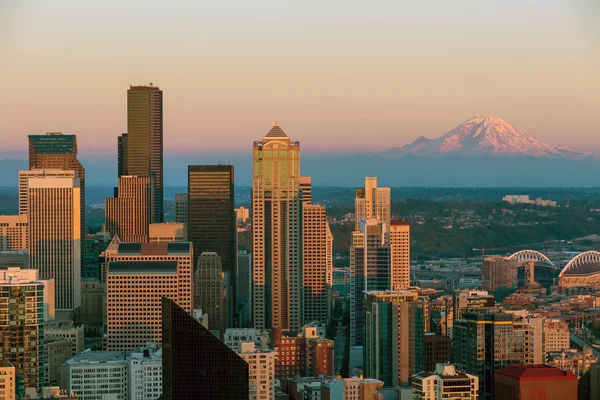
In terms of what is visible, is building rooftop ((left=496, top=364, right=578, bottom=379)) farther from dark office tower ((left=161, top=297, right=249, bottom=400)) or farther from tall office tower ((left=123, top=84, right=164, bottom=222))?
tall office tower ((left=123, top=84, right=164, bottom=222))

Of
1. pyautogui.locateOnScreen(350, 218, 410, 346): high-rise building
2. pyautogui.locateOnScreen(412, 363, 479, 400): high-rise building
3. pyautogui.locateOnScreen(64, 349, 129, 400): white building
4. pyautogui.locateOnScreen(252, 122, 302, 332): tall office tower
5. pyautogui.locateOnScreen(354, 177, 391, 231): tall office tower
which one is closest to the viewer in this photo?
pyautogui.locateOnScreen(412, 363, 479, 400): high-rise building

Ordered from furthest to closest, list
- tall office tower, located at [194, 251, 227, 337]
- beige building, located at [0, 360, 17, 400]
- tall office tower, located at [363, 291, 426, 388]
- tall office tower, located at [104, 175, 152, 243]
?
tall office tower, located at [104, 175, 152, 243] < tall office tower, located at [194, 251, 227, 337] < tall office tower, located at [363, 291, 426, 388] < beige building, located at [0, 360, 17, 400]

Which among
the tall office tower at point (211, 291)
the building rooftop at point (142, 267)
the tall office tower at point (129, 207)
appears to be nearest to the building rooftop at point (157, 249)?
the building rooftop at point (142, 267)

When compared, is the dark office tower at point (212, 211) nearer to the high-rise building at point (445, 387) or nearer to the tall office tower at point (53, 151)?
the tall office tower at point (53, 151)

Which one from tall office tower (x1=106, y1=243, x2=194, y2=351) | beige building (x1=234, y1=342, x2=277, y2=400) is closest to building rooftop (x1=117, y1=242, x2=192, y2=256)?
tall office tower (x1=106, y1=243, x2=194, y2=351)

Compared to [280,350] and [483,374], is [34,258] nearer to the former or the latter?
[280,350]

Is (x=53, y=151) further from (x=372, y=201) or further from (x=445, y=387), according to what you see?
(x=445, y=387)
